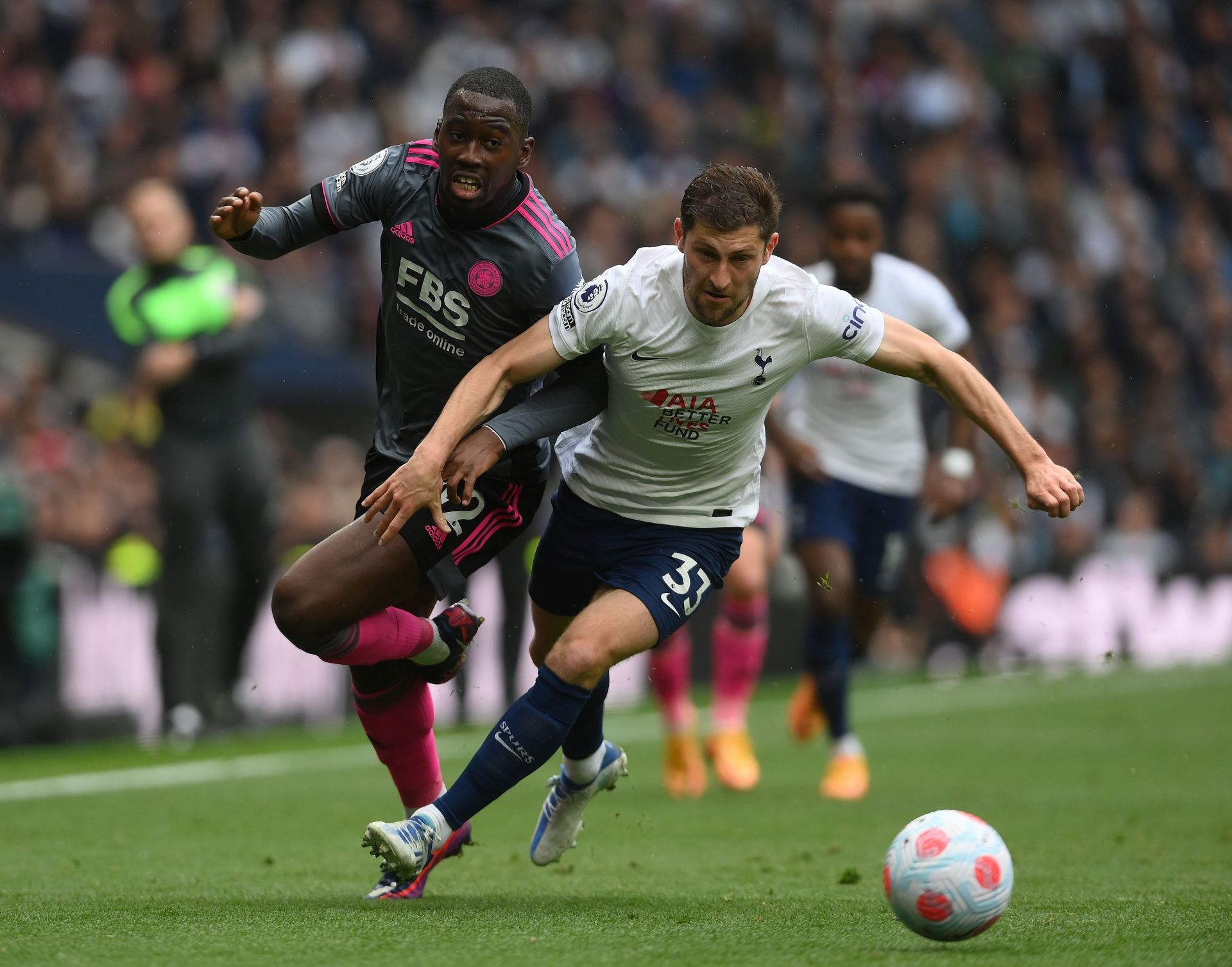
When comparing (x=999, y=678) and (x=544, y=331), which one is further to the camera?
(x=999, y=678)

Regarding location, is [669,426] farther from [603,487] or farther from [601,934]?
[601,934]

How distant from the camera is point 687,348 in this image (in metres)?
5.23

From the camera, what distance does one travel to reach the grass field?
4.36 meters

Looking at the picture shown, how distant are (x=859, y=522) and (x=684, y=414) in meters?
3.43

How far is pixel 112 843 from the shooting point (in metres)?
6.73

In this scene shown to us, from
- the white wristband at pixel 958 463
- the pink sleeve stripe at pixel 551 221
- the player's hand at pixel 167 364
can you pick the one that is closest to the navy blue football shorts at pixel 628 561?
the pink sleeve stripe at pixel 551 221

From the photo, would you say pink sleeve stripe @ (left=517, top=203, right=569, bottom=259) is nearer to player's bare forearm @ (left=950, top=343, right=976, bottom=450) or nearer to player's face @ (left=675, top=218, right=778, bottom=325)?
player's face @ (left=675, top=218, right=778, bottom=325)

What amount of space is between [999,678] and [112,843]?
9.96m

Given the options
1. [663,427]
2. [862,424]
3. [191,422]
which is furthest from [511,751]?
[191,422]

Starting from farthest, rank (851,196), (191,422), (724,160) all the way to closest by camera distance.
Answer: (724,160) → (191,422) → (851,196)

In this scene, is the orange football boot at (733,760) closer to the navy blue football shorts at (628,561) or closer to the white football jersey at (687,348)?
the navy blue football shorts at (628,561)

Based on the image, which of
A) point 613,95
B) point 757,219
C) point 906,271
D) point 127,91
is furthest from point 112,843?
point 613,95

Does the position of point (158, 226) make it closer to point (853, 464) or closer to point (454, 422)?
point (853, 464)

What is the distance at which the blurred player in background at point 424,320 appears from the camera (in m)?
5.27
